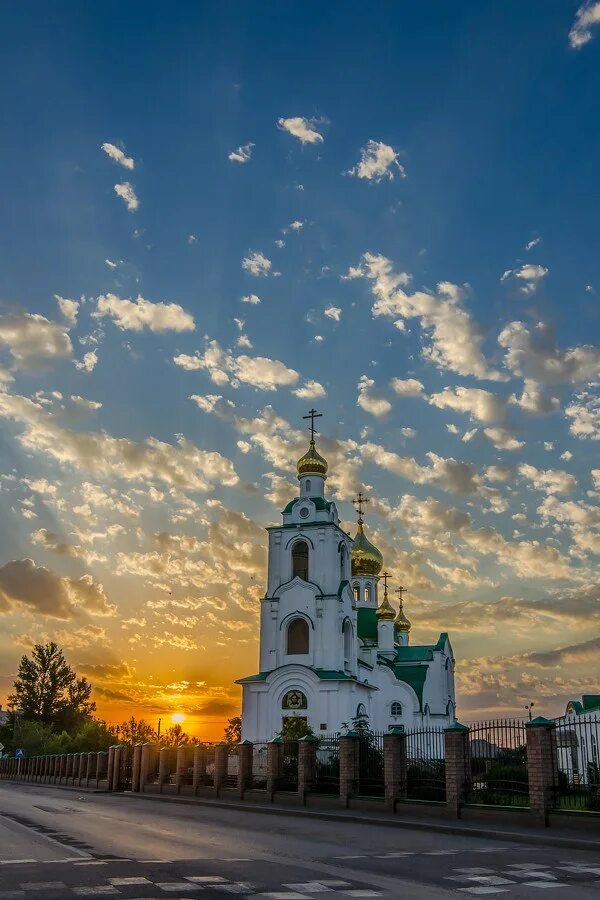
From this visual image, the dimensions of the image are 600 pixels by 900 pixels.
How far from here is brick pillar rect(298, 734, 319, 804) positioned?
2503 centimetres

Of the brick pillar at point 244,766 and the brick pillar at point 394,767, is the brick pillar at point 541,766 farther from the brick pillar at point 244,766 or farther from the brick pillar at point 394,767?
the brick pillar at point 244,766

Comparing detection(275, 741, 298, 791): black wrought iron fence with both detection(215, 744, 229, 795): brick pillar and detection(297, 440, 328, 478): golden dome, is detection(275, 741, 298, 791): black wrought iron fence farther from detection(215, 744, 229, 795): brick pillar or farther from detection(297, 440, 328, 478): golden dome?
detection(297, 440, 328, 478): golden dome

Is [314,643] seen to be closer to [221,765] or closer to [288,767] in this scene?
[221,765]

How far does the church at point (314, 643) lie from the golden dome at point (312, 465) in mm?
58

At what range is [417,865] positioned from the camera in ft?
38.6

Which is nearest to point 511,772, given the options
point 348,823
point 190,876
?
point 348,823

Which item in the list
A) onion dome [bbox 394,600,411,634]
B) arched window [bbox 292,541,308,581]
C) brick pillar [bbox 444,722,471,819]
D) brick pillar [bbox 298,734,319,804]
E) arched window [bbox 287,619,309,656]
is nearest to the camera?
brick pillar [bbox 444,722,471,819]

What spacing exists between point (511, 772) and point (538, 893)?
1184cm

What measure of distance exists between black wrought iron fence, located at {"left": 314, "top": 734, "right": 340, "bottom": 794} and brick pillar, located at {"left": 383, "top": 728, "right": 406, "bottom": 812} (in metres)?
3.36

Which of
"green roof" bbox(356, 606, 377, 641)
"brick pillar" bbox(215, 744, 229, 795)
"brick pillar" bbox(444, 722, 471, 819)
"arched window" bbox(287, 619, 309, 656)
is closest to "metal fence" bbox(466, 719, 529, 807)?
"brick pillar" bbox(444, 722, 471, 819)

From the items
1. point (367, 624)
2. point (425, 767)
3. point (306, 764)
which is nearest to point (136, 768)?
point (306, 764)

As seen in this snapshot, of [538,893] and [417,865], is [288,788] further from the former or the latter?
[538,893]

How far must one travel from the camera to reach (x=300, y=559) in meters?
46.6

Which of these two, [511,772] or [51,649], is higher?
[51,649]
